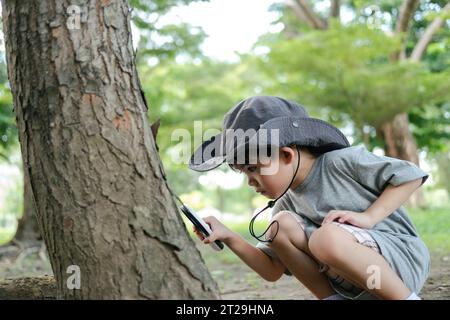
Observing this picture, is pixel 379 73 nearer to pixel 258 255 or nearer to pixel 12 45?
pixel 258 255

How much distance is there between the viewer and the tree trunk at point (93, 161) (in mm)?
1646

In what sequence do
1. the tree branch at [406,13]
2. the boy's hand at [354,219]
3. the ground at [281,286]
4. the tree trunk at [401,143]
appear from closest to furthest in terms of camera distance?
the boy's hand at [354,219]
the ground at [281,286]
the tree branch at [406,13]
the tree trunk at [401,143]

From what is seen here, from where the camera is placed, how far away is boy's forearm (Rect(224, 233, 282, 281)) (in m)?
2.23

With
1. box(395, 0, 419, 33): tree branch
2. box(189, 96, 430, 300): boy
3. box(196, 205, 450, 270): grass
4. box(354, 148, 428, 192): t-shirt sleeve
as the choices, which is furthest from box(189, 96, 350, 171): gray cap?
box(395, 0, 419, 33): tree branch

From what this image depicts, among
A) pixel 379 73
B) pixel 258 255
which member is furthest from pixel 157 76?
pixel 258 255

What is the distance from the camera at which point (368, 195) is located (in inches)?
83.9

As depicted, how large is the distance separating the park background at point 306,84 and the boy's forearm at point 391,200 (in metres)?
0.99

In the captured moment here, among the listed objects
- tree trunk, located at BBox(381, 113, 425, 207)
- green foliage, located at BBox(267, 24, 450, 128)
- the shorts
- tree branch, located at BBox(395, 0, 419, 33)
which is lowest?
the shorts

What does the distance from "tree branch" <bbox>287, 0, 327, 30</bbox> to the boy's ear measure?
10.2m

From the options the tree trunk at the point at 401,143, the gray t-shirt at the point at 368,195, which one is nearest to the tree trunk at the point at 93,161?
the gray t-shirt at the point at 368,195

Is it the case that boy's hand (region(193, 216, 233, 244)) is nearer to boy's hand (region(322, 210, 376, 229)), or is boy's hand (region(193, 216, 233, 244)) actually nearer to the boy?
the boy

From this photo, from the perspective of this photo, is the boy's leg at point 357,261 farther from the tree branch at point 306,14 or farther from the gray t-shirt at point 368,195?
the tree branch at point 306,14

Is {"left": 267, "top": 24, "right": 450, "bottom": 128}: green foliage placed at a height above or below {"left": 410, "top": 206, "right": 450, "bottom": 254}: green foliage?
above

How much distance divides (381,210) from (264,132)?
502 millimetres
